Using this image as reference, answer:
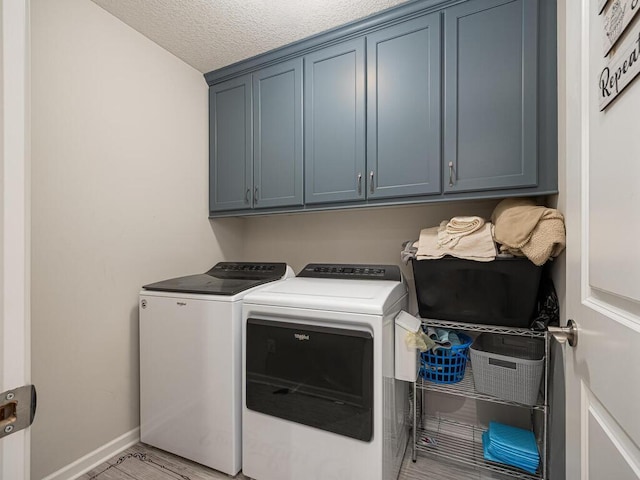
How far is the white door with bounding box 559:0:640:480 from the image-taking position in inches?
19.6

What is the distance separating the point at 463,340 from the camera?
1.68 meters

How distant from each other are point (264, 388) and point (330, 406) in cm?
35

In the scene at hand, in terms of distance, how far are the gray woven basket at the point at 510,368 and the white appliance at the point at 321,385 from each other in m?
0.42

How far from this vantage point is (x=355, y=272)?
6.08ft

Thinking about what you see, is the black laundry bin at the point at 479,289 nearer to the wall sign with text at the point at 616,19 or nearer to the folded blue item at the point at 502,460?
the folded blue item at the point at 502,460

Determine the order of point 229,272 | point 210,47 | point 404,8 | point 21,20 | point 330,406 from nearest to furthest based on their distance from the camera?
point 21,20 < point 330,406 < point 404,8 < point 210,47 < point 229,272

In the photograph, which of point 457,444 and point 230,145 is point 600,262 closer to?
point 457,444

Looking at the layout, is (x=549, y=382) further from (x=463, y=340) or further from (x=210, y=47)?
(x=210, y=47)

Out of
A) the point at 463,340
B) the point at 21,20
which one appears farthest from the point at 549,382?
the point at 21,20

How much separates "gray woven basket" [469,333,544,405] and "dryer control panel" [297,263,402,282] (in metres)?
0.57

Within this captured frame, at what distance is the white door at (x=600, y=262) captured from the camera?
498mm

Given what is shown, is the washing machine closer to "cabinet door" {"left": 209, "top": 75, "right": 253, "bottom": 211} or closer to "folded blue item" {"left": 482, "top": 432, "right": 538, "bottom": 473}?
"cabinet door" {"left": 209, "top": 75, "right": 253, "bottom": 211}

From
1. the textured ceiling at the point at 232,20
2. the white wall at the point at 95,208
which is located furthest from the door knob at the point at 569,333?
the white wall at the point at 95,208

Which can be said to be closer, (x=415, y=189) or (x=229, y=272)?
(x=415, y=189)
